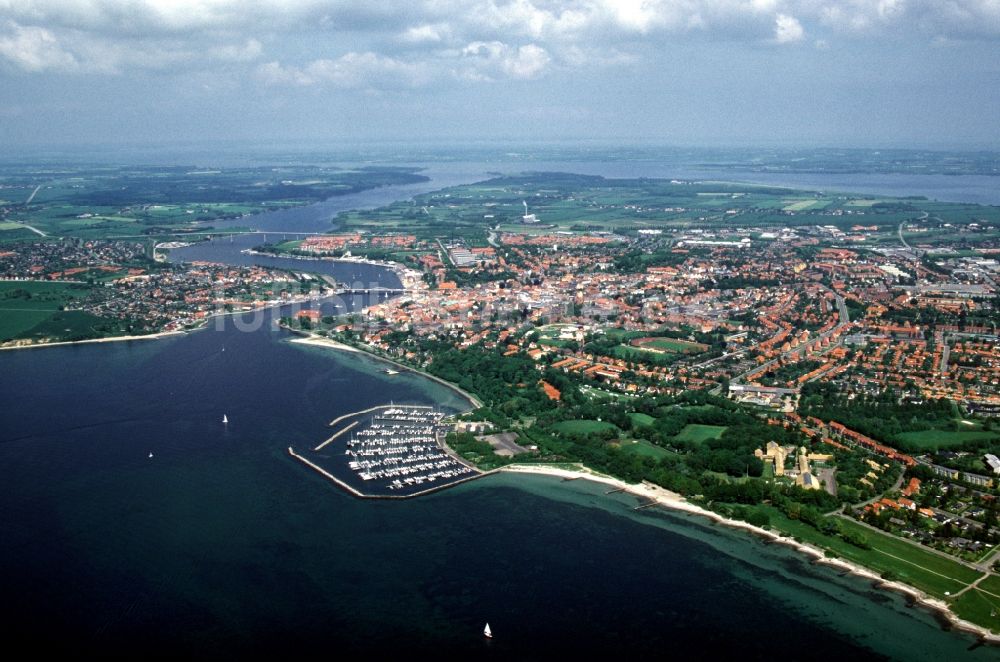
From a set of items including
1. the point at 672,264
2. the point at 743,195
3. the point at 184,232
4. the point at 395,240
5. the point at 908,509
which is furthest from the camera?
the point at 743,195

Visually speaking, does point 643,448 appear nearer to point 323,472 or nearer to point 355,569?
point 323,472

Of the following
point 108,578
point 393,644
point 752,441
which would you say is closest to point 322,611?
point 393,644

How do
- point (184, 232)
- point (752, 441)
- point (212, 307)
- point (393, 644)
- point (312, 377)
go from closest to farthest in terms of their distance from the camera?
point (393, 644), point (752, 441), point (312, 377), point (212, 307), point (184, 232)

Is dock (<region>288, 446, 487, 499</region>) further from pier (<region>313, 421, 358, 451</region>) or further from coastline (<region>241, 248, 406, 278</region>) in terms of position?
coastline (<region>241, 248, 406, 278</region>)

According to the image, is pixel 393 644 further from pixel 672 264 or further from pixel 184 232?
pixel 184 232

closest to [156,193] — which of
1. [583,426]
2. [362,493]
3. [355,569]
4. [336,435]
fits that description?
[336,435]

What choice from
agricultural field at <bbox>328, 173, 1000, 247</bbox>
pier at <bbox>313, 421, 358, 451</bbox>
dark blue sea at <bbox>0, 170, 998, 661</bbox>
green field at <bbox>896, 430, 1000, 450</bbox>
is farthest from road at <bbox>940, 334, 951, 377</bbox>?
agricultural field at <bbox>328, 173, 1000, 247</bbox>
